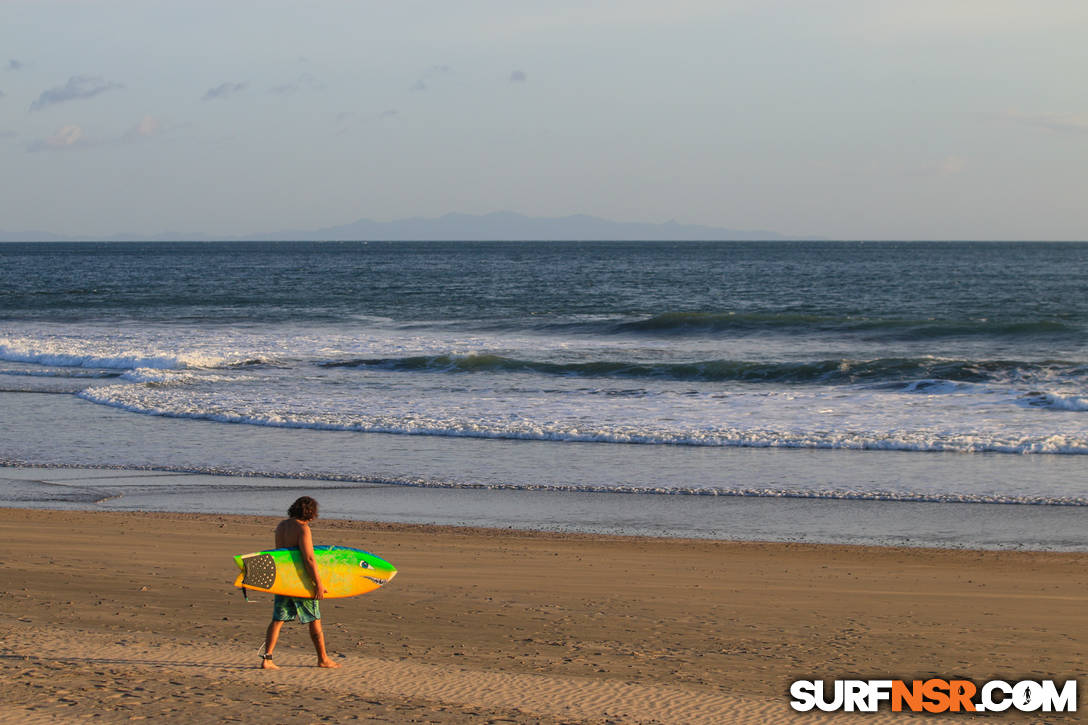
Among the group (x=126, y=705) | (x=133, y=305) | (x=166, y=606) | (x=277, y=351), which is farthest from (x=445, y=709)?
(x=133, y=305)

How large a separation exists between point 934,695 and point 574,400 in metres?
13.3

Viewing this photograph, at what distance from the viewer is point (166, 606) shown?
712 centimetres

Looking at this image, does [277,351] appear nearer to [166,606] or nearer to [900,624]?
[166,606]

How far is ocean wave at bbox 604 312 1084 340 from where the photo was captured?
31250mm

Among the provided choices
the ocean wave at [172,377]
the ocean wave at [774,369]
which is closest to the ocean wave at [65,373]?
the ocean wave at [172,377]

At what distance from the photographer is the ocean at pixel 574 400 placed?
485 inches

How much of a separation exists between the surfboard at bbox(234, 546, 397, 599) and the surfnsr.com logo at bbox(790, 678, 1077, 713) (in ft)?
8.12

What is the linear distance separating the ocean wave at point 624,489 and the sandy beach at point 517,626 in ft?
6.96

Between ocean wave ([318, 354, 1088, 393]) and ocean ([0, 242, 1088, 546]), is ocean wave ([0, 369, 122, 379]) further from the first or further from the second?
ocean wave ([318, 354, 1088, 393])

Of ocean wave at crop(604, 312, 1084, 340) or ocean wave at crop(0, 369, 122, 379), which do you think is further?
ocean wave at crop(604, 312, 1084, 340)

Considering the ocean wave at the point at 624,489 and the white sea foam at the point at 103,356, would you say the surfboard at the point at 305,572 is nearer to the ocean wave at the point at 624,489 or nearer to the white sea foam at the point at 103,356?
the ocean wave at the point at 624,489

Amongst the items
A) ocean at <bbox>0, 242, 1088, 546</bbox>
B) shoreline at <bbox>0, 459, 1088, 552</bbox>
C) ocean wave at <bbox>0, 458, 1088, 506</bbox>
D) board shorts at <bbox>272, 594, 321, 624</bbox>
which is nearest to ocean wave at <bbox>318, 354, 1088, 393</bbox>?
ocean at <bbox>0, 242, 1088, 546</bbox>

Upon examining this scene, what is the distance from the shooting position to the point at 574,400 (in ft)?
61.3

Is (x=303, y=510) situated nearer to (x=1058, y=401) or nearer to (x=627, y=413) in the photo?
(x=627, y=413)
